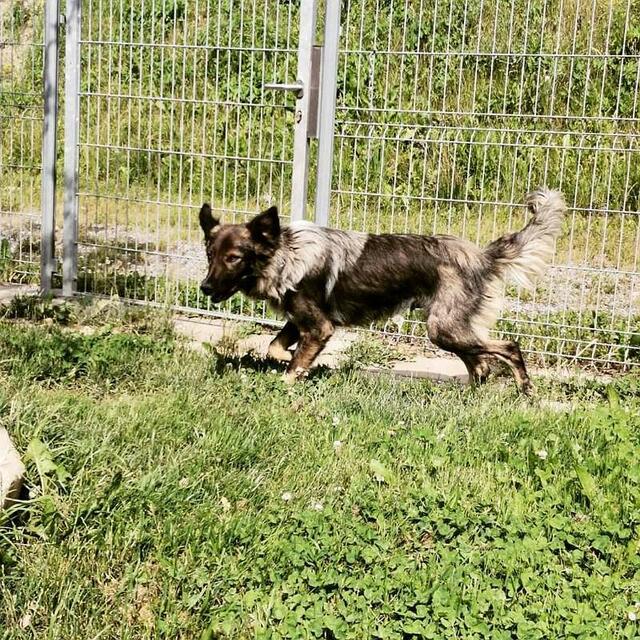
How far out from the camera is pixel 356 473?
475 centimetres

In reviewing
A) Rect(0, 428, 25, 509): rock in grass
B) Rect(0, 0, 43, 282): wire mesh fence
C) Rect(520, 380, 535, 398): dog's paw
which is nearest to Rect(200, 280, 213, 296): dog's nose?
Rect(520, 380, 535, 398): dog's paw

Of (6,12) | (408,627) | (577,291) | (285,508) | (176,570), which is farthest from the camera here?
(6,12)

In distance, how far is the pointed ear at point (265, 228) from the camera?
6.27 meters

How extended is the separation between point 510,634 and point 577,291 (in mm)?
5194

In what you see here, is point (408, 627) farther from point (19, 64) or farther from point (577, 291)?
point (19, 64)

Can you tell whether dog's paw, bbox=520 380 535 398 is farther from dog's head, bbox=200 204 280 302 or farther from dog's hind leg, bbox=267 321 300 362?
dog's head, bbox=200 204 280 302

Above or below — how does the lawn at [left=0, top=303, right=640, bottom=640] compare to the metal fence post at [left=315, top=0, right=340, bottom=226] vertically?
below

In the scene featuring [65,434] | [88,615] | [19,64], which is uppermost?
[19,64]

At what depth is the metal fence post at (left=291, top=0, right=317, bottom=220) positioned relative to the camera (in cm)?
754

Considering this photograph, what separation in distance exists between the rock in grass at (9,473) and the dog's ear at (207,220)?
2518 millimetres

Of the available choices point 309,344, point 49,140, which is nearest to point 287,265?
point 309,344

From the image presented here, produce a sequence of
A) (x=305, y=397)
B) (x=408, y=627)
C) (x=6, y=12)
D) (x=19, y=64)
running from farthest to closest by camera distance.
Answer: (x=6, y=12) < (x=19, y=64) < (x=305, y=397) < (x=408, y=627)

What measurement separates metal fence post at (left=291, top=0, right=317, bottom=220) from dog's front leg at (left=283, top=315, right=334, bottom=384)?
1.57 m

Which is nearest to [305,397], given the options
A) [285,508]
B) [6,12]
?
[285,508]
